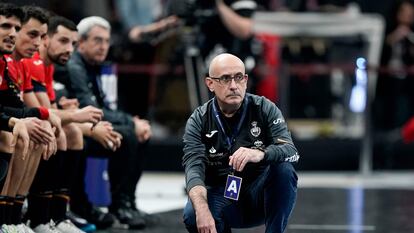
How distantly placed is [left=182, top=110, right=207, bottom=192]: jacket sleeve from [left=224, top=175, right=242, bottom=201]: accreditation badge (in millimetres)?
138

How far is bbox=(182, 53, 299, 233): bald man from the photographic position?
21.3 ft

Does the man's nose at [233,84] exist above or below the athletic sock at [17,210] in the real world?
above

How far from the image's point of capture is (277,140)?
258 inches

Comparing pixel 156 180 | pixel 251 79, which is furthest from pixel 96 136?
pixel 156 180

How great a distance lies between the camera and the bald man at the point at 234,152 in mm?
6496

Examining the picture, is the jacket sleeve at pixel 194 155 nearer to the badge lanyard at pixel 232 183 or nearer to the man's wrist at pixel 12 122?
the badge lanyard at pixel 232 183

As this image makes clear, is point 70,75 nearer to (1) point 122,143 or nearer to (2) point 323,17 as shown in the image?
(1) point 122,143

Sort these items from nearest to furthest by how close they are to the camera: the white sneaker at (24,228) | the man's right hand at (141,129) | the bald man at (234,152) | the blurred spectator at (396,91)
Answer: the bald man at (234,152) → the white sneaker at (24,228) → the man's right hand at (141,129) → the blurred spectator at (396,91)

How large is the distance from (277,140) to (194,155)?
44 centimetres

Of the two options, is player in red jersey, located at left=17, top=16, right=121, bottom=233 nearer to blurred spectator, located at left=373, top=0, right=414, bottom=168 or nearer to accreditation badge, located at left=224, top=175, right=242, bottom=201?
accreditation badge, located at left=224, top=175, right=242, bottom=201

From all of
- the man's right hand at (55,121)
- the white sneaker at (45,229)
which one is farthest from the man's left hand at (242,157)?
the white sneaker at (45,229)

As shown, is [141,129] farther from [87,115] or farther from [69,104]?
[87,115]

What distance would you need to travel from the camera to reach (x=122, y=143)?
28.8ft

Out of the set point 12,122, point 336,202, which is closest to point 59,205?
point 12,122
